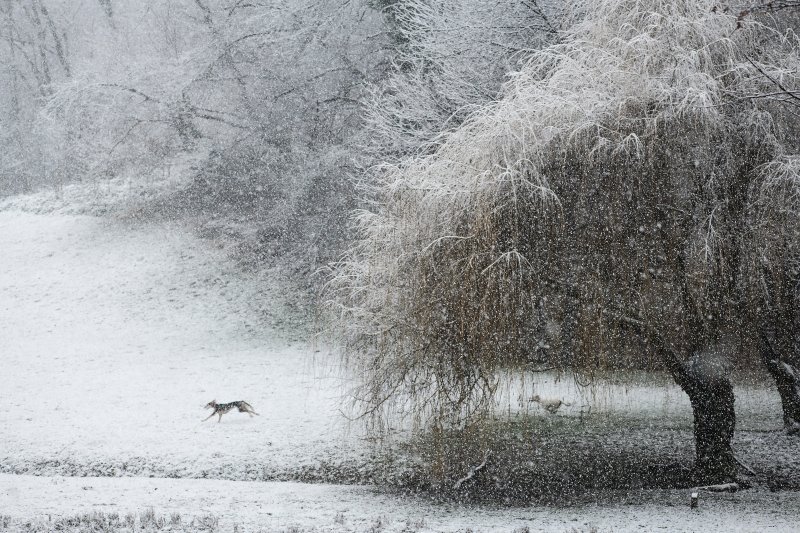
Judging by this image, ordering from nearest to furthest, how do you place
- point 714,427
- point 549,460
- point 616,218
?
point 616,218 < point 714,427 < point 549,460

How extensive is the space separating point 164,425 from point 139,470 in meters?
1.93

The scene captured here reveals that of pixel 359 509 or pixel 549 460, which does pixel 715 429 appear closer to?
pixel 549 460

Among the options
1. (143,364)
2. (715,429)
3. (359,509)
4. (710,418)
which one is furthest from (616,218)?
(143,364)

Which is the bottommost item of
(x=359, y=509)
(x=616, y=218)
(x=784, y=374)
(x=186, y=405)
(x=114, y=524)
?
(x=359, y=509)

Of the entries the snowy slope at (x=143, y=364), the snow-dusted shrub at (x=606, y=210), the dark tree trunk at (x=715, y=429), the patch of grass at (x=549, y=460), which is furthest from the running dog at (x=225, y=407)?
the dark tree trunk at (x=715, y=429)

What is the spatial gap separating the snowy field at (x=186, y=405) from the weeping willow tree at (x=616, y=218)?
151 cm

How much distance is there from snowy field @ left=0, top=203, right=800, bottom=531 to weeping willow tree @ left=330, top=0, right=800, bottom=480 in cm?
151

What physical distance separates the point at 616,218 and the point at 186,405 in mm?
9100

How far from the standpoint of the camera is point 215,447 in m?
11.4

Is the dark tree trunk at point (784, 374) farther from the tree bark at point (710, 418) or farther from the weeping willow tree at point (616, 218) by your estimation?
the weeping willow tree at point (616, 218)

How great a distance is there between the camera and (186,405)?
13703mm

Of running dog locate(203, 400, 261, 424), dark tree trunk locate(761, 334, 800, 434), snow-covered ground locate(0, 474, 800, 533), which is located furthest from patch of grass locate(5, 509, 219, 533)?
dark tree trunk locate(761, 334, 800, 434)

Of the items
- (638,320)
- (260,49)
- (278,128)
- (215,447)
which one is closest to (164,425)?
(215,447)

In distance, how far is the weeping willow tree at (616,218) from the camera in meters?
7.63
